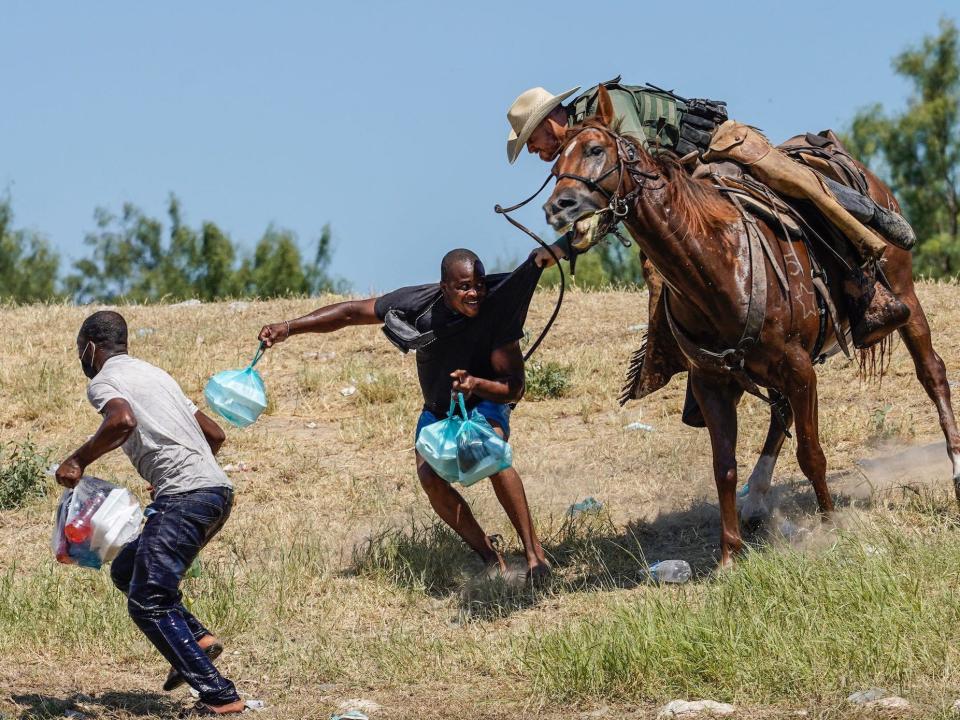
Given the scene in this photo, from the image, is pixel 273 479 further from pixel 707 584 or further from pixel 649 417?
pixel 707 584

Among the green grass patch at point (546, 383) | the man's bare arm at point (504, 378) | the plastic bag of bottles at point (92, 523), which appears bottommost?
the plastic bag of bottles at point (92, 523)

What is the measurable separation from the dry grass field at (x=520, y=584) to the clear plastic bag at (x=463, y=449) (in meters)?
0.83

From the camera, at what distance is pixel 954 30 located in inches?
1296

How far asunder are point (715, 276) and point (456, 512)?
6.51 feet

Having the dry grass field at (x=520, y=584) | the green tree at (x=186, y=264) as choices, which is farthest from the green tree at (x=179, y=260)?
the dry grass field at (x=520, y=584)

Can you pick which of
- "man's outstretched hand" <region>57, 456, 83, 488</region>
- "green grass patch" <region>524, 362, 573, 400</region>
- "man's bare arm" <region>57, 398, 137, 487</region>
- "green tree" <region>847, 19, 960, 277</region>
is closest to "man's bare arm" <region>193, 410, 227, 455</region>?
"man's bare arm" <region>57, 398, 137, 487</region>

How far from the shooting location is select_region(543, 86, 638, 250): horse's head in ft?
22.1

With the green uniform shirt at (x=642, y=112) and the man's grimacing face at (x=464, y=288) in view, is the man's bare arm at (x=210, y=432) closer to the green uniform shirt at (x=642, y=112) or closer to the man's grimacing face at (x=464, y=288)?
the man's grimacing face at (x=464, y=288)

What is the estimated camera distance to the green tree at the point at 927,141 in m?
33.2

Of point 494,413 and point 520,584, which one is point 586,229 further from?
point 520,584

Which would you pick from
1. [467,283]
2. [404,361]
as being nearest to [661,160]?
[467,283]

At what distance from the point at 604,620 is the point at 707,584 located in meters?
0.97

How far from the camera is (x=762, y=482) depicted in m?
8.59

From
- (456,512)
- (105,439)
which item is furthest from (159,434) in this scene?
(456,512)
